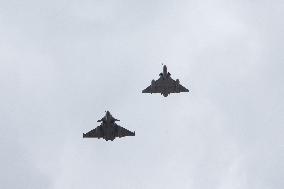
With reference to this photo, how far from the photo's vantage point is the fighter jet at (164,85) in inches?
6624

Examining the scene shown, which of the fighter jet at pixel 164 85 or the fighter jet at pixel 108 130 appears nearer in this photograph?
the fighter jet at pixel 108 130

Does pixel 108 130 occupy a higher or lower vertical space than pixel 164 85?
lower

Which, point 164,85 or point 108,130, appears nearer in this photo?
point 108,130

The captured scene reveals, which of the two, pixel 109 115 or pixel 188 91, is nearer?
pixel 109 115

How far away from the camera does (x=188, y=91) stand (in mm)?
172125

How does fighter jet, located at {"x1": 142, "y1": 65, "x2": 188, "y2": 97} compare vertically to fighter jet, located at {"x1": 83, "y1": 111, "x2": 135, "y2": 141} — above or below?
above

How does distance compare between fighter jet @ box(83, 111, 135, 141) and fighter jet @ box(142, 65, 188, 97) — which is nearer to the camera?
fighter jet @ box(83, 111, 135, 141)

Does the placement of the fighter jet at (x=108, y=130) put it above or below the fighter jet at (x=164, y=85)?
below

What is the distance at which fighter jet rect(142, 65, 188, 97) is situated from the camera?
168m

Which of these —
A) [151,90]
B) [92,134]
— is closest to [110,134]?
[92,134]

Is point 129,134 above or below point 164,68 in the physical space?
below

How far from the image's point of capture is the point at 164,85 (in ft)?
554

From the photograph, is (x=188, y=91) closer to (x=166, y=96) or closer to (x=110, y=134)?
(x=166, y=96)

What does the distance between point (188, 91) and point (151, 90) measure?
33.0 ft
